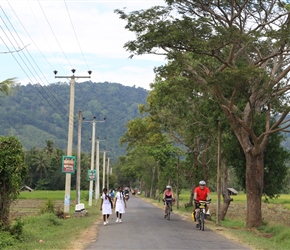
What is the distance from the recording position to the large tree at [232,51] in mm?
19484

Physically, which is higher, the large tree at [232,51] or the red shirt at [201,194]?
the large tree at [232,51]

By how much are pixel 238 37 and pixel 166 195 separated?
10037 mm

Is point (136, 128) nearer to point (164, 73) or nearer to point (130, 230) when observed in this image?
point (164, 73)

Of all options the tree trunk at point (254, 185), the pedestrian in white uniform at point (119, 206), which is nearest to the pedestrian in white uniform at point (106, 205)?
the pedestrian in white uniform at point (119, 206)

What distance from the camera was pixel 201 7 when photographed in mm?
20250

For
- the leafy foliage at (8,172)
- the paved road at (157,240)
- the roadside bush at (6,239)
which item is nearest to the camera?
the roadside bush at (6,239)

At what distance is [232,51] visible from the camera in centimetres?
2023

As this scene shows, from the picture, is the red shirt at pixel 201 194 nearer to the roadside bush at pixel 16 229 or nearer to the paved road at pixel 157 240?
the paved road at pixel 157 240

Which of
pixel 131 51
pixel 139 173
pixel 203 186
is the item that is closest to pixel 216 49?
pixel 131 51

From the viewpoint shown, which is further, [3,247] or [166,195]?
[166,195]

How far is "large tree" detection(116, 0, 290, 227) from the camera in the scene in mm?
19484

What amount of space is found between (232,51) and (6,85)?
9.39m

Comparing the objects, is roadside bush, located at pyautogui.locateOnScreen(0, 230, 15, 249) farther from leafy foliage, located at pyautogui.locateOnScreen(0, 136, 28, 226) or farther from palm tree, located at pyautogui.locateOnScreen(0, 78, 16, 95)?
palm tree, located at pyautogui.locateOnScreen(0, 78, 16, 95)

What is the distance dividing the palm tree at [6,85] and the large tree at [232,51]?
6381 mm
